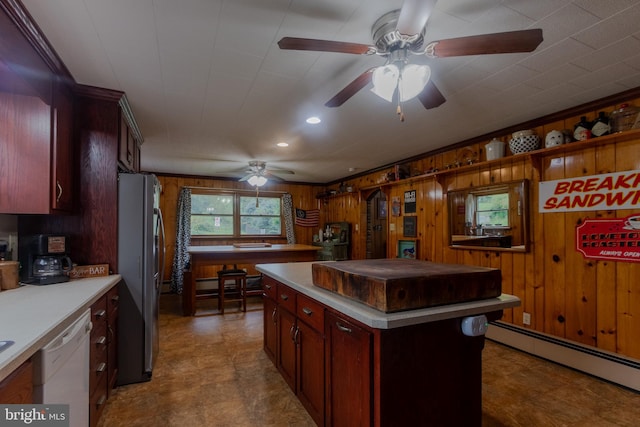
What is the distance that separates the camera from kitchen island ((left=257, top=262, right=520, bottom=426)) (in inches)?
51.9

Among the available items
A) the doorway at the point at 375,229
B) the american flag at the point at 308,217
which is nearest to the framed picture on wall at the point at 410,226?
the doorway at the point at 375,229

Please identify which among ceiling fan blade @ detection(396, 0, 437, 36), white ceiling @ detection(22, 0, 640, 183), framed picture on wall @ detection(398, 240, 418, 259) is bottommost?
framed picture on wall @ detection(398, 240, 418, 259)

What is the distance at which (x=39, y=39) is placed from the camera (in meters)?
1.69

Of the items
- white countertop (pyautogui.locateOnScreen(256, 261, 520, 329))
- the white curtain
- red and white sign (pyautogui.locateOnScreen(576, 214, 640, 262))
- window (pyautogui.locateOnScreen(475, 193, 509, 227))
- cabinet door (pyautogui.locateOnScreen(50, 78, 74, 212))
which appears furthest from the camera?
the white curtain

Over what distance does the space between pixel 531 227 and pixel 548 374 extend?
1314mm

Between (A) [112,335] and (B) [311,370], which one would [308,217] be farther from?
(B) [311,370]

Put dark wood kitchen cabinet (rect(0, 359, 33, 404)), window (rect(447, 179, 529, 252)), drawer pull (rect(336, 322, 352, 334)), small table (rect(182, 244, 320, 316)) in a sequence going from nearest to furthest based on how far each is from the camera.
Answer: dark wood kitchen cabinet (rect(0, 359, 33, 404)) → drawer pull (rect(336, 322, 352, 334)) → window (rect(447, 179, 529, 252)) → small table (rect(182, 244, 320, 316))

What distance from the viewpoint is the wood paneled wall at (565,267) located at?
245 centimetres

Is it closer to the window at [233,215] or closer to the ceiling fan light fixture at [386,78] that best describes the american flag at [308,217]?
the window at [233,215]

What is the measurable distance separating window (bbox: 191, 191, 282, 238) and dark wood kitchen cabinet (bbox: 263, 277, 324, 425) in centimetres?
382

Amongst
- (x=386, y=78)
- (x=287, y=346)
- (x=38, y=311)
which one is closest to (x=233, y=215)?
(x=287, y=346)

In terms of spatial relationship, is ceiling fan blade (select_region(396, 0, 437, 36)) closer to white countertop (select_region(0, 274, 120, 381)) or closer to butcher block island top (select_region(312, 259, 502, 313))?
butcher block island top (select_region(312, 259, 502, 313))

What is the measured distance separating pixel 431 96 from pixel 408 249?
3.09m

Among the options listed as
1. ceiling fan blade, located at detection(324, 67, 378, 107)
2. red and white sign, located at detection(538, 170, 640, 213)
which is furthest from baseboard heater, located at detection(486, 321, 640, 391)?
ceiling fan blade, located at detection(324, 67, 378, 107)
